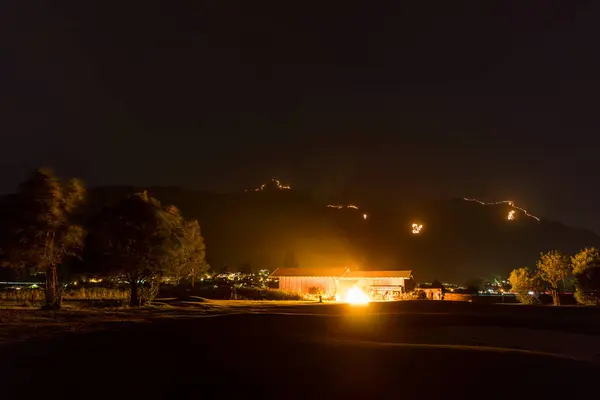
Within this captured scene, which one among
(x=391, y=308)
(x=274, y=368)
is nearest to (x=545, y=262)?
(x=391, y=308)

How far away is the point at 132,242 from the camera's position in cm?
3156

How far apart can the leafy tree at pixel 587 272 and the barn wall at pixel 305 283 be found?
87.8 feet

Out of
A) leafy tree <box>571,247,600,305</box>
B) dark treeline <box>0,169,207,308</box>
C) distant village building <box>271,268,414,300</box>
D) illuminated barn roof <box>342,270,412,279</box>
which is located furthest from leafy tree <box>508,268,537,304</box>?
dark treeline <box>0,169,207,308</box>

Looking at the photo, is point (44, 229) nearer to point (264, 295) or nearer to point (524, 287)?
point (264, 295)

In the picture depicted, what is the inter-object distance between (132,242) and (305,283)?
34.0 meters

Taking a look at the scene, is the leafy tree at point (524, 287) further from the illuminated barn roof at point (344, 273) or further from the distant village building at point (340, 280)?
the illuminated barn roof at point (344, 273)

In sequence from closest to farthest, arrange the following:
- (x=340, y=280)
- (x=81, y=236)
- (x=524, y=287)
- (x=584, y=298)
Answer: (x=81, y=236), (x=584, y=298), (x=524, y=287), (x=340, y=280)

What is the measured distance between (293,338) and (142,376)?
6326mm

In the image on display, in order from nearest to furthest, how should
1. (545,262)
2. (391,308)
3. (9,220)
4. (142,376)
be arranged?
(142,376) < (9,220) < (391,308) < (545,262)

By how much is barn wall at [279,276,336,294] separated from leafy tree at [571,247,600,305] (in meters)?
26.8

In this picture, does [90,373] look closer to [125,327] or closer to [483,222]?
[125,327]

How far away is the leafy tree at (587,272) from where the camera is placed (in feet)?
134

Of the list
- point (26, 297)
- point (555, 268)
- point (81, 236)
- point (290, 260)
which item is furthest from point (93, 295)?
point (290, 260)

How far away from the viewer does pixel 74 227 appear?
93.6 ft
